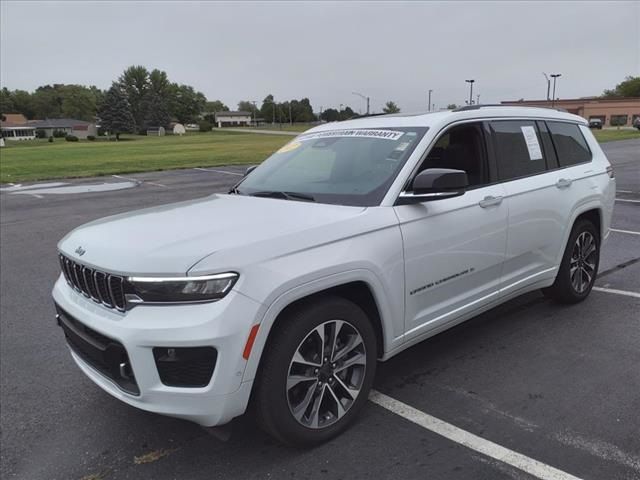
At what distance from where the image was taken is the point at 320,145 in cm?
423

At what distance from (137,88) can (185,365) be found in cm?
13862

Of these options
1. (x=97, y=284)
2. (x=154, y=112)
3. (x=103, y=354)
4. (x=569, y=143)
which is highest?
(x=154, y=112)

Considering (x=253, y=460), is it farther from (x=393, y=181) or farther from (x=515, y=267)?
(x=515, y=267)

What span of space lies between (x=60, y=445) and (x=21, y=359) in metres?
1.48

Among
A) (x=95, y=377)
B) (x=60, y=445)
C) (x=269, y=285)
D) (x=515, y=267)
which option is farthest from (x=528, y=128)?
(x=60, y=445)

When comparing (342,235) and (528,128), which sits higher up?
(528,128)

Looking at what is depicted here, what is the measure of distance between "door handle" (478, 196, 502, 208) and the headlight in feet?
6.66

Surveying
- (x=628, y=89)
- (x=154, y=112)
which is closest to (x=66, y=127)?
(x=154, y=112)

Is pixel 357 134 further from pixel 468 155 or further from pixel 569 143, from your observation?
pixel 569 143

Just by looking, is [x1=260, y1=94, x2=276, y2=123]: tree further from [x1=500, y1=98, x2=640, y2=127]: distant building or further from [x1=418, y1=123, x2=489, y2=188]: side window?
[x1=418, y1=123, x2=489, y2=188]: side window

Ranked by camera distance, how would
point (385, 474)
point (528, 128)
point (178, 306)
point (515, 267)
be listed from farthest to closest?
1. point (528, 128)
2. point (515, 267)
3. point (385, 474)
4. point (178, 306)

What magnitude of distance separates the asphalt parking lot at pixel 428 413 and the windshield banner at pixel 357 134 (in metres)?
1.68

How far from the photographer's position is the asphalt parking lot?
2.81 meters

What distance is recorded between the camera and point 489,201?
3.84 meters
